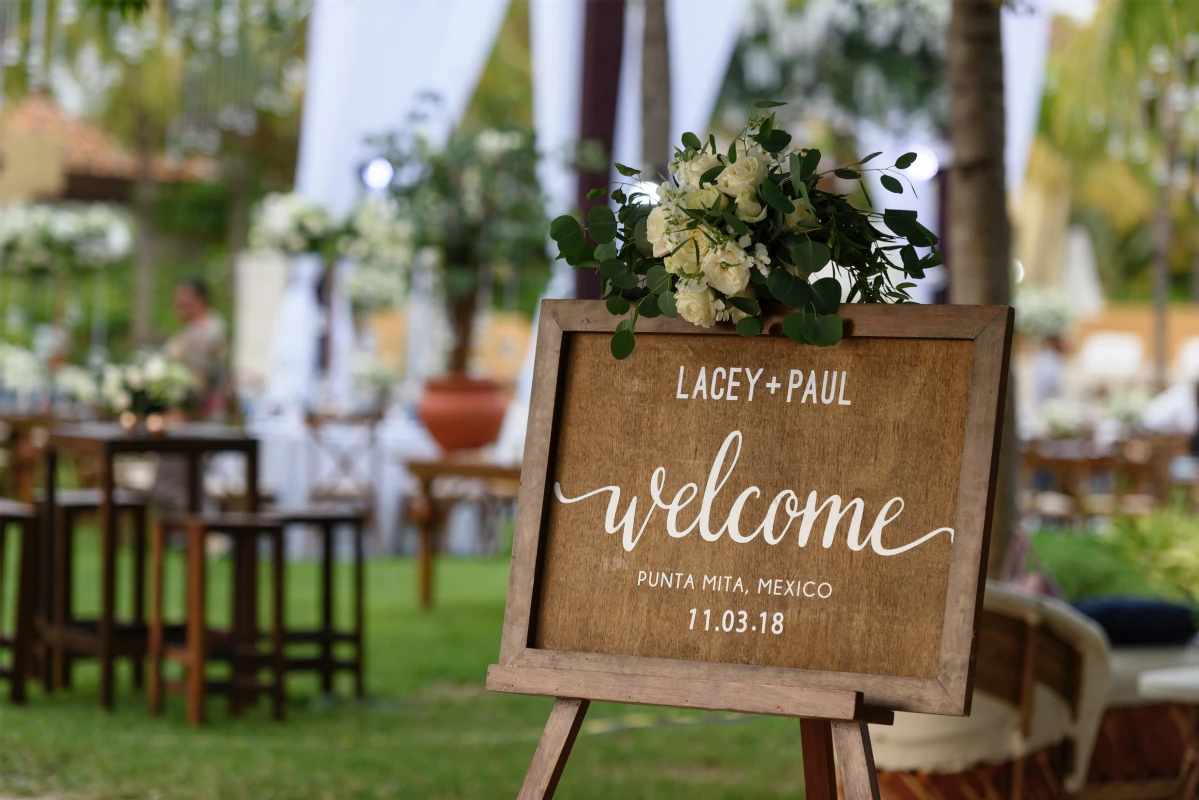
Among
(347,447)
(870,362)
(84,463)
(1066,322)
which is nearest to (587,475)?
(870,362)

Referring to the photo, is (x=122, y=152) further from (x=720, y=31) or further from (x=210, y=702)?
(x=210, y=702)

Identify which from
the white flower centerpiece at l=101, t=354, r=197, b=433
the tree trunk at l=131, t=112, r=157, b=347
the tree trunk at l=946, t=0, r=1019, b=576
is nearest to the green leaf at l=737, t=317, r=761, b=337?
the tree trunk at l=946, t=0, r=1019, b=576

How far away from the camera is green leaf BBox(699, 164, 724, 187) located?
2.37 meters

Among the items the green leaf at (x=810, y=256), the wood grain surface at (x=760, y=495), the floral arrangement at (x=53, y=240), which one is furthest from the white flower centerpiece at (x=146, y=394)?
the floral arrangement at (x=53, y=240)

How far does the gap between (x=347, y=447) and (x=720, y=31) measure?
359cm

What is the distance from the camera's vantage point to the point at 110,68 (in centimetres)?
1825

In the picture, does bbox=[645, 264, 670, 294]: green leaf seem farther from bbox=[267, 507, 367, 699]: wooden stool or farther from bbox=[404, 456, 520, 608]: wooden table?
bbox=[404, 456, 520, 608]: wooden table

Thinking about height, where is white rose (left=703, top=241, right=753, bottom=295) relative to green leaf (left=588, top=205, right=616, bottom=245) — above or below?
below

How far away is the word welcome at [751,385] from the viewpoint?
7.98 feet

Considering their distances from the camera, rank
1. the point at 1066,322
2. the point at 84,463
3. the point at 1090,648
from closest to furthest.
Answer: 1. the point at 1090,648
2. the point at 84,463
3. the point at 1066,322

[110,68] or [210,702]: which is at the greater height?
[110,68]

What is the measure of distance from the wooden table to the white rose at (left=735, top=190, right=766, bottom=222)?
4538 millimetres

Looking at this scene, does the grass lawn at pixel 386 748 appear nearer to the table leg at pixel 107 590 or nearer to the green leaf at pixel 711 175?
the table leg at pixel 107 590

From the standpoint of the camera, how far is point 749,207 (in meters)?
2.36
